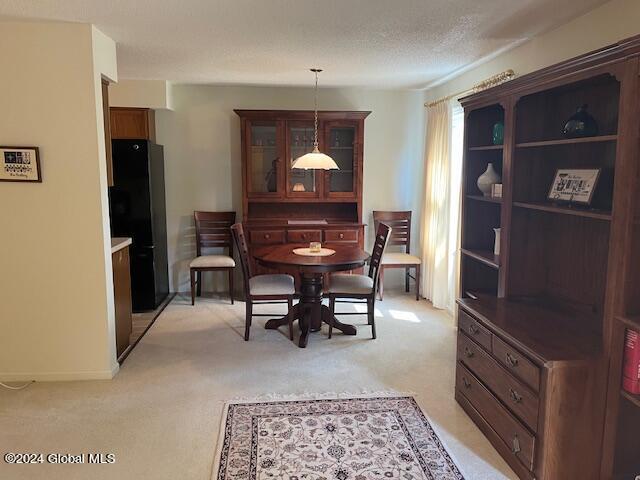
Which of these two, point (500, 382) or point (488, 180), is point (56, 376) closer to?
point (500, 382)

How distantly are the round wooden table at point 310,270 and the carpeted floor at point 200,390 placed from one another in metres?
0.12

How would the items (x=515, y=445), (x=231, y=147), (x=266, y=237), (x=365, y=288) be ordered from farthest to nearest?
(x=231, y=147)
(x=266, y=237)
(x=365, y=288)
(x=515, y=445)

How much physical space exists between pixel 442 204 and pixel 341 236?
114cm

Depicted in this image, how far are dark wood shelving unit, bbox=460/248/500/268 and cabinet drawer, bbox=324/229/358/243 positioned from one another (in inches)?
81.0

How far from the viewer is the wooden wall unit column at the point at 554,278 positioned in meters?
2.03

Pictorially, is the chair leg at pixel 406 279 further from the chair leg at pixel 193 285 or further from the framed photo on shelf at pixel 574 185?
the framed photo on shelf at pixel 574 185

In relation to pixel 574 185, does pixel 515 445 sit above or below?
below

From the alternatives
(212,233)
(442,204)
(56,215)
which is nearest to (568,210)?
(442,204)

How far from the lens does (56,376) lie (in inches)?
134

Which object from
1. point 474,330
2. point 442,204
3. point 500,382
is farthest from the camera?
point 442,204

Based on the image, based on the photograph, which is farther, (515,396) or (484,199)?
(484,199)

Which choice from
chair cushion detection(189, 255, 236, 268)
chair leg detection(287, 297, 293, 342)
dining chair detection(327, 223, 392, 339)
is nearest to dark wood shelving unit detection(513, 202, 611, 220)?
dining chair detection(327, 223, 392, 339)

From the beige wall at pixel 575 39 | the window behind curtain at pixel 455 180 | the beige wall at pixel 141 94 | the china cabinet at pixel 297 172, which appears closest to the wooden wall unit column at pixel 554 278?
the beige wall at pixel 575 39

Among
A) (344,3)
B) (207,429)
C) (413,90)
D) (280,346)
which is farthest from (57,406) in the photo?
(413,90)
